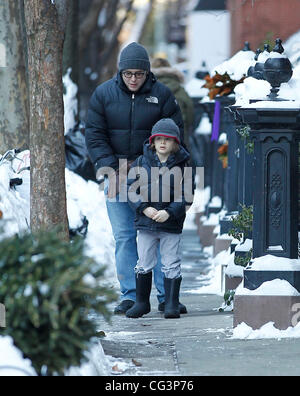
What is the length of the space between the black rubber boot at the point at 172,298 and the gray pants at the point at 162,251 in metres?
0.05

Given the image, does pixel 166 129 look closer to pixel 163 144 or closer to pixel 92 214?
pixel 163 144

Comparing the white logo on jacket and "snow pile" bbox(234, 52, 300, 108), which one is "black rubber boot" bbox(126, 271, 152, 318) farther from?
"snow pile" bbox(234, 52, 300, 108)

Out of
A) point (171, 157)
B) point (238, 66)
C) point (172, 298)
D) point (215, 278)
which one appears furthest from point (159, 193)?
point (215, 278)

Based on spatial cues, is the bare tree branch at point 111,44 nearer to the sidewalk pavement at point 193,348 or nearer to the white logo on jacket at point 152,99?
the white logo on jacket at point 152,99

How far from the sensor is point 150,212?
8.38 meters

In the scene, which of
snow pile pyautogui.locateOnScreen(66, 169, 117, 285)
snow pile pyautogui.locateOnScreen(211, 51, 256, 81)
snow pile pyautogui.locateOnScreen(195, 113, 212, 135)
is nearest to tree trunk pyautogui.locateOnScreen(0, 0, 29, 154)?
snow pile pyautogui.locateOnScreen(66, 169, 117, 285)

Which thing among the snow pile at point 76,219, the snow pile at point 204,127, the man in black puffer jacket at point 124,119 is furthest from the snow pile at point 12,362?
the snow pile at point 204,127

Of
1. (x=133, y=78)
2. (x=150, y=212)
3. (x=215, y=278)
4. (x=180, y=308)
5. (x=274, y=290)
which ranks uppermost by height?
(x=133, y=78)

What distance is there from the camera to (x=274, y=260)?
7.81 m

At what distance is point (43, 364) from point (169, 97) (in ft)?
12.9

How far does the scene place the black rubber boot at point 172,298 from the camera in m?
8.59

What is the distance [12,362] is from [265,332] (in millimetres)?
2656
